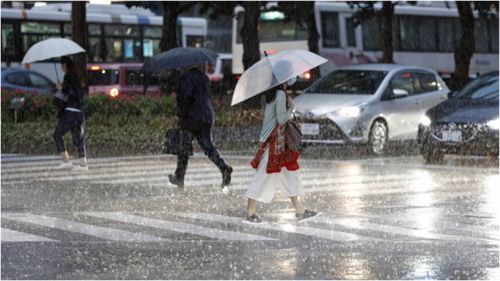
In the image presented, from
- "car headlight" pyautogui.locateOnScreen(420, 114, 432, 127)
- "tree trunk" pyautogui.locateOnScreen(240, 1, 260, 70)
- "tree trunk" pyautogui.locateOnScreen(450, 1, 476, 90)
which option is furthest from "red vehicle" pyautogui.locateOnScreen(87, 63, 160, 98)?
"car headlight" pyautogui.locateOnScreen(420, 114, 432, 127)

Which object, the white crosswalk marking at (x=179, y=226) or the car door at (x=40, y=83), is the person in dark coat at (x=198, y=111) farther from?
the car door at (x=40, y=83)

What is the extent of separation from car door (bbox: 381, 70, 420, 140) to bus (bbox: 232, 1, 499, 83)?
19215mm

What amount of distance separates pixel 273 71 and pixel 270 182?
110 centimetres

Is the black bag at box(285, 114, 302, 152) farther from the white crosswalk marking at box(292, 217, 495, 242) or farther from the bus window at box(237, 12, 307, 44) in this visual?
the bus window at box(237, 12, 307, 44)

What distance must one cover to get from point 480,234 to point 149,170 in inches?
324

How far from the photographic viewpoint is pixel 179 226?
444 inches

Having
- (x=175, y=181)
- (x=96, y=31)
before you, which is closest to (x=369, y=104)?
(x=175, y=181)

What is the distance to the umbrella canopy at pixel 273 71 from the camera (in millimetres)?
11289

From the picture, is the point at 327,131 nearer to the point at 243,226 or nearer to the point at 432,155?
the point at 432,155

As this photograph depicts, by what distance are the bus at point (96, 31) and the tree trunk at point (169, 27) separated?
7.68 meters

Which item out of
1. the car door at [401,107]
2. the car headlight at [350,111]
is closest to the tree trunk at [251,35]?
the car door at [401,107]

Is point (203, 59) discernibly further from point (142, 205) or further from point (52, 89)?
point (52, 89)

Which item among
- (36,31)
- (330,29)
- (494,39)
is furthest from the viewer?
(494,39)

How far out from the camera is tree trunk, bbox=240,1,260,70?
28.4 meters
